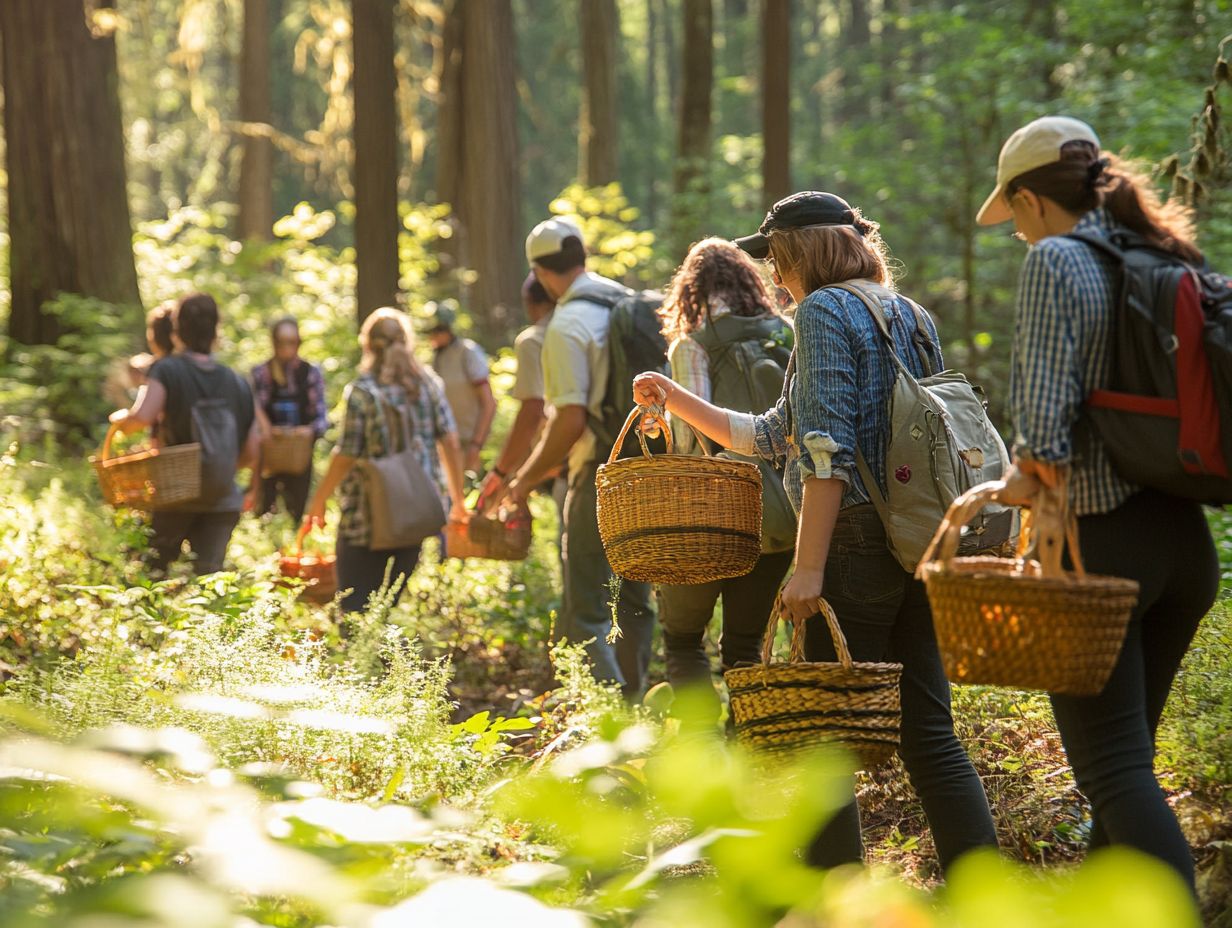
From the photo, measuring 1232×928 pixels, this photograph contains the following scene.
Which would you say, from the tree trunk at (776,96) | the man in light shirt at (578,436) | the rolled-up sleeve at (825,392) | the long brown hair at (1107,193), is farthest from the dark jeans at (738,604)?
the tree trunk at (776,96)

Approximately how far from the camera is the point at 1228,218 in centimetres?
1255

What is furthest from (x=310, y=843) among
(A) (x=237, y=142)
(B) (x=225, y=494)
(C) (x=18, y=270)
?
(A) (x=237, y=142)

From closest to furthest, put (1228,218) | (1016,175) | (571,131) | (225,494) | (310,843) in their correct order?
(310,843) < (1016,175) < (225,494) < (1228,218) < (571,131)

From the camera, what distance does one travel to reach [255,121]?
2303 cm

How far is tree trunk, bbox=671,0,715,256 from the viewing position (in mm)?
17969

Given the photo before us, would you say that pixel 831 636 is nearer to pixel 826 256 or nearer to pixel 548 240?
pixel 826 256

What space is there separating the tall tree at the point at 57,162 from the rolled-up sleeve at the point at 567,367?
8987 millimetres

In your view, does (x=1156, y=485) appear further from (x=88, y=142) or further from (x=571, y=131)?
(x=571, y=131)

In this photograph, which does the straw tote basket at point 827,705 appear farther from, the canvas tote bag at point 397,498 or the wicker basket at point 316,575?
the wicker basket at point 316,575

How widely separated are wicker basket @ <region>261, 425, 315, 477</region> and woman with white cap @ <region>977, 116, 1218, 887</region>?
7800 millimetres

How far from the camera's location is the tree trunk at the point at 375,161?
12.2 metres

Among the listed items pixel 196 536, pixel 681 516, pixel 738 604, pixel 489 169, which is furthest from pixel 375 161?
pixel 681 516

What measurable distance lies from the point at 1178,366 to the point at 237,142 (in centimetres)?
2656

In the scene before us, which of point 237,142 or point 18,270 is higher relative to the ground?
point 237,142
